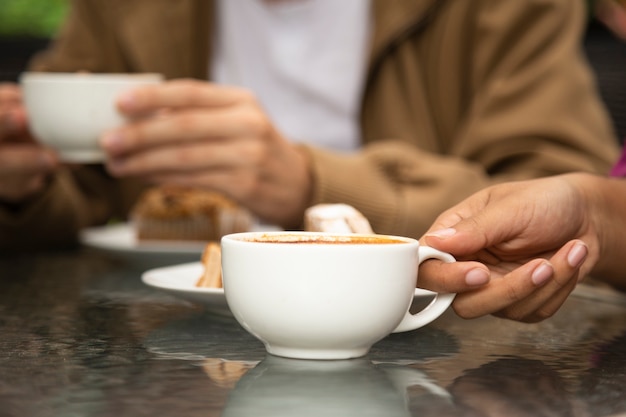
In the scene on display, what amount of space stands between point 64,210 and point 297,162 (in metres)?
0.38

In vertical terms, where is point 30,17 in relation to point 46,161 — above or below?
above

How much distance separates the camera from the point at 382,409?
0.51 meters

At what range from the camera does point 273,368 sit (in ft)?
1.95

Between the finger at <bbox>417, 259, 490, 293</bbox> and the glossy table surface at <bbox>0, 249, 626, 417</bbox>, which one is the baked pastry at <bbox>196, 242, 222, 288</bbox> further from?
the finger at <bbox>417, 259, 490, 293</bbox>

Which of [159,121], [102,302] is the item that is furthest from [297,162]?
[102,302]

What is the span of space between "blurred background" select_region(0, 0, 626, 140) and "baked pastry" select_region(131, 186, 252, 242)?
619 millimetres

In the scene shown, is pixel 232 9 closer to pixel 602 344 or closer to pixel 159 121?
pixel 159 121

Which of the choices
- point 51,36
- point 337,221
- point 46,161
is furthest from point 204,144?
point 51,36

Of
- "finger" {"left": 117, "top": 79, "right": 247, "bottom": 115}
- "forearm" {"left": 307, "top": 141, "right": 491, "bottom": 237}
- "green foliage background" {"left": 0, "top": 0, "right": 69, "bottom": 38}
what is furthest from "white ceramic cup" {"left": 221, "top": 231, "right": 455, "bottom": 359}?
"green foliage background" {"left": 0, "top": 0, "right": 69, "bottom": 38}

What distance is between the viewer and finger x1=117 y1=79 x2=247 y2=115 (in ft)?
3.72

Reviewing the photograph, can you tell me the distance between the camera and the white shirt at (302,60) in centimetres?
172

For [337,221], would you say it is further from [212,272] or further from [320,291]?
[320,291]

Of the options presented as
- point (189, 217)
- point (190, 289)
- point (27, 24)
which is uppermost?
point (27, 24)

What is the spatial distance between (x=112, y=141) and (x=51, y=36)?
60.6 inches
